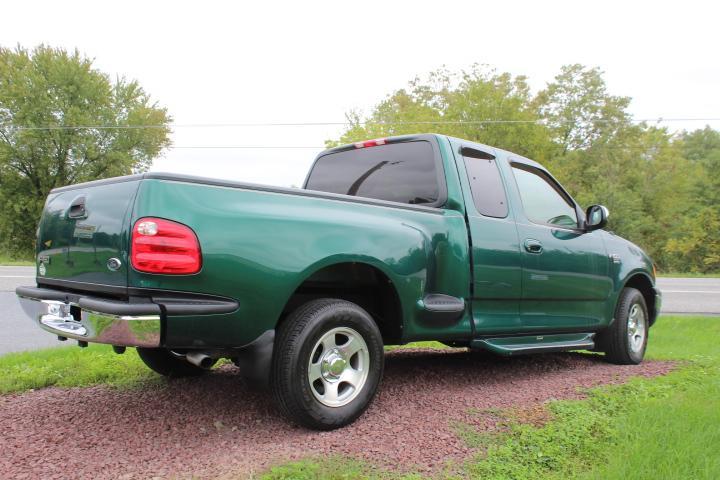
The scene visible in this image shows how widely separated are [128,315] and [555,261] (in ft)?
11.4

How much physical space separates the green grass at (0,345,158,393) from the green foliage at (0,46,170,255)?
99.3 ft

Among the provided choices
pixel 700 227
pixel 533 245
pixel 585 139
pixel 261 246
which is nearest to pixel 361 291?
pixel 261 246

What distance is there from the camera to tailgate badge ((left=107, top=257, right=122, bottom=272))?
2.87 meters

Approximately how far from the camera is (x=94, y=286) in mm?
3041

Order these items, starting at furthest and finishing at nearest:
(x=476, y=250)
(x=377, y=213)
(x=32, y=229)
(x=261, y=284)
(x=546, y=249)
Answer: (x=32, y=229)
(x=546, y=249)
(x=476, y=250)
(x=377, y=213)
(x=261, y=284)

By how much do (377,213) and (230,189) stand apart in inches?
39.9

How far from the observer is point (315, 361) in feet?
10.9

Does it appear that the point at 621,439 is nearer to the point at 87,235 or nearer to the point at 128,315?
the point at 128,315

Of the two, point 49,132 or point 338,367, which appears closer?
point 338,367

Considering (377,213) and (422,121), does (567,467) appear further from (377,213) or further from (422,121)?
(422,121)

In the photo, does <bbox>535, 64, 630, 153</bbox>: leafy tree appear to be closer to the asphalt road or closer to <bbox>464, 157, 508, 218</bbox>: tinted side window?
the asphalt road

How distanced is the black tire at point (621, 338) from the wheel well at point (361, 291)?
280cm

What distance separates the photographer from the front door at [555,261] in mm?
4671

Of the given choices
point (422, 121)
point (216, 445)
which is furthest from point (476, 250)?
point (422, 121)
